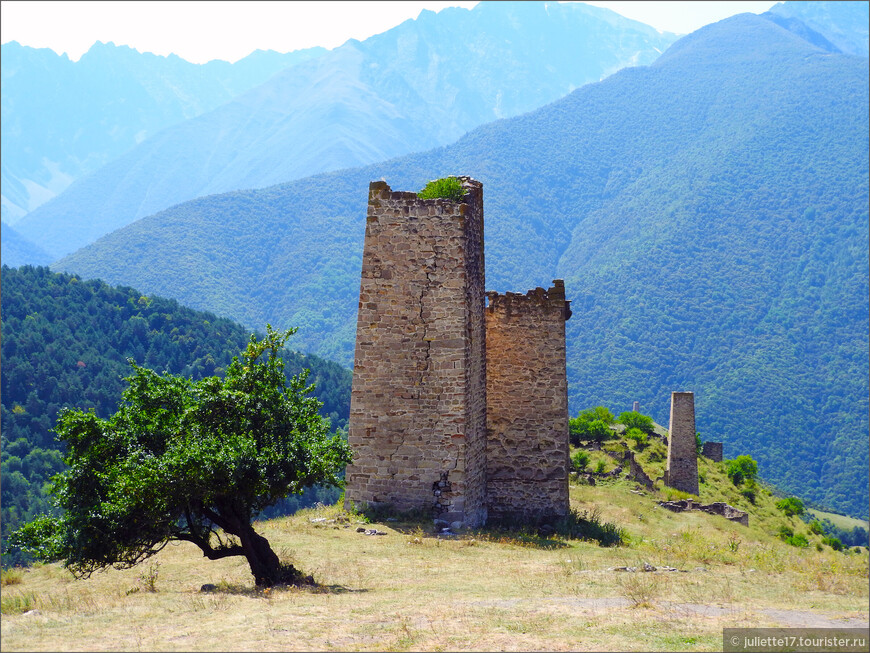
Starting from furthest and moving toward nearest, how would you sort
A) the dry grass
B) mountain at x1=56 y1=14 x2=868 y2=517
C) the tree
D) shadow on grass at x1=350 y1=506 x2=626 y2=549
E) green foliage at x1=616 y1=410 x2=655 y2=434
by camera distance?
mountain at x1=56 y1=14 x2=868 y2=517 → green foliage at x1=616 y1=410 x2=655 y2=434 → shadow on grass at x1=350 y1=506 x2=626 y2=549 → the tree → the dry grass

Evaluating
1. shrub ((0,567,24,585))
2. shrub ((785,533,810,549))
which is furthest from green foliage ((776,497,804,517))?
shrub ((0,567,24,585))

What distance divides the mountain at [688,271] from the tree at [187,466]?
90.8 m

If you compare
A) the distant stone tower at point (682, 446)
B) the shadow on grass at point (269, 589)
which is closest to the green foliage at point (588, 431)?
the distant stone tower at point (682, 446)

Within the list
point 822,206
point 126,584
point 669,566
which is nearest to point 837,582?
point 669,566

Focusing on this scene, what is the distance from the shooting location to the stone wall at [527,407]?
70.0 ft

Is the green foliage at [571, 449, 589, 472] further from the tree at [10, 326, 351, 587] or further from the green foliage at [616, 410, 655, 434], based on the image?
the tree at [10, 326, 351, 587]

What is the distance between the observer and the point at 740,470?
43.7m

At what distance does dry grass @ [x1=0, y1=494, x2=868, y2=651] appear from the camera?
10336mm

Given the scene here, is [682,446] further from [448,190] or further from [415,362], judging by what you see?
[448,190]

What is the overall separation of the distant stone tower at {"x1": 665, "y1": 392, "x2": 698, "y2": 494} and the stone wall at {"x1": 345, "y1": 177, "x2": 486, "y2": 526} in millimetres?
19195

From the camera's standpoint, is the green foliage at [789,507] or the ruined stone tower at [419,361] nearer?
the ruined stone tower at [419,361]

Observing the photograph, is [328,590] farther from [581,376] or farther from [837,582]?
[581,376]

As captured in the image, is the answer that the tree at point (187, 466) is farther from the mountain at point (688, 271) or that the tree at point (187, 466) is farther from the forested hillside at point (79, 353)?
the mountain at point (688, 271)

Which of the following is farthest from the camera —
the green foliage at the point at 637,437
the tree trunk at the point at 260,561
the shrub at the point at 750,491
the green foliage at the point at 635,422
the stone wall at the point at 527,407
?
the green foliage at the point at 635,422
